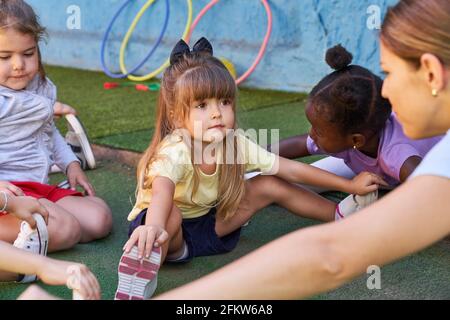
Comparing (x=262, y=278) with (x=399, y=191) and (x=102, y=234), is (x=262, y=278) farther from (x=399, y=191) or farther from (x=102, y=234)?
(x=102, y=234)

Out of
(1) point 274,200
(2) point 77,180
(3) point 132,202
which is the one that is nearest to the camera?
(1) point 274,200

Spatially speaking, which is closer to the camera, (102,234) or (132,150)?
(102,234)

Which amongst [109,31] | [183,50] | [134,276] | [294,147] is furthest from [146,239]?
[109,31]

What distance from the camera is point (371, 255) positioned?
152 centimetres

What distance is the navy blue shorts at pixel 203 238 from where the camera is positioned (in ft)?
9.39

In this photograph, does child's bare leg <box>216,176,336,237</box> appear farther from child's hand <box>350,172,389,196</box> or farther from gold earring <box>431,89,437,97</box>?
gold earring <box>431,89,437,97</box>

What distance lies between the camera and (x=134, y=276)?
93.4 inches

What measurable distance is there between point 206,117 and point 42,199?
798 mm

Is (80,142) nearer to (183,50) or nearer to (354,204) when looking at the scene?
(183,50)

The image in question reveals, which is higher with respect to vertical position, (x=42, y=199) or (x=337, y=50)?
(x=337, y=50)

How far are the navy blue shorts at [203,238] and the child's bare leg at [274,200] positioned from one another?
0.12ft

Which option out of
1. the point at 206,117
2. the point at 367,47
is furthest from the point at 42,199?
the point at 367,47

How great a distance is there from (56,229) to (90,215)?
21cm
